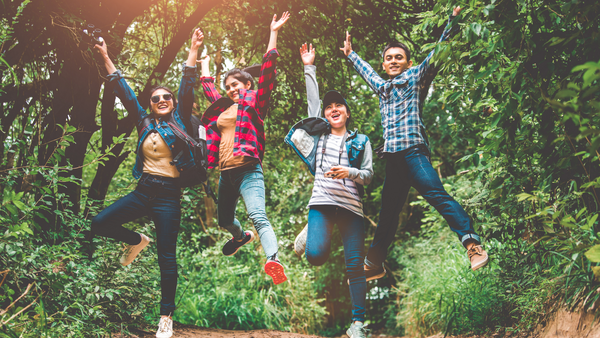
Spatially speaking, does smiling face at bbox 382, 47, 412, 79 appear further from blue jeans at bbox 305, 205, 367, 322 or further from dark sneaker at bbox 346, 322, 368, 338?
dark sneaker at bbox 346, 322, 368, 338

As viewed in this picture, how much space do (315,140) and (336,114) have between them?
11.4 inches

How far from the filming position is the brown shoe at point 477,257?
9.12 ft

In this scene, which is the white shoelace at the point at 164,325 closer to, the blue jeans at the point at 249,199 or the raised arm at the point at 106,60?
the blue jeans at the point at 249,199

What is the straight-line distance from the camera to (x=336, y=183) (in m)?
3.24

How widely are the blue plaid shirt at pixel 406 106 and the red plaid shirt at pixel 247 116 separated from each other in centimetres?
101

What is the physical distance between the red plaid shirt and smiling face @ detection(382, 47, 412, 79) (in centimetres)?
95

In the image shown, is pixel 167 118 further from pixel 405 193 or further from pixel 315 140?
pixel 405 193

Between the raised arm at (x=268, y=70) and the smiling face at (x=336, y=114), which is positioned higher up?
the raised arm at (x=268, y=70)

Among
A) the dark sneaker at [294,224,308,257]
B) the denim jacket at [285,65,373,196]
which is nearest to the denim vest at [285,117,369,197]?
the denim jacket at [285,65,373,196]

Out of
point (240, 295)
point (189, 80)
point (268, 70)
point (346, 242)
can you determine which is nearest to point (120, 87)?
point (189, 80)

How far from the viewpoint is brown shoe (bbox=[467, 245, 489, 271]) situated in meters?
2.78

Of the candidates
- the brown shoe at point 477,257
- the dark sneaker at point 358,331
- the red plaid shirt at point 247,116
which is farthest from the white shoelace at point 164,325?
the brown shoe at point 477,257

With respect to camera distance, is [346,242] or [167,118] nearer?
[346,242]

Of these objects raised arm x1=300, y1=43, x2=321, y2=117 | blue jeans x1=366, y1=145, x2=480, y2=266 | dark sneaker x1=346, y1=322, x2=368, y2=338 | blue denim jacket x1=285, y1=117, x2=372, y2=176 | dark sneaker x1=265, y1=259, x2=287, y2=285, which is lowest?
dark sneaker x1=346, y1=322, x2=368, y2=338
